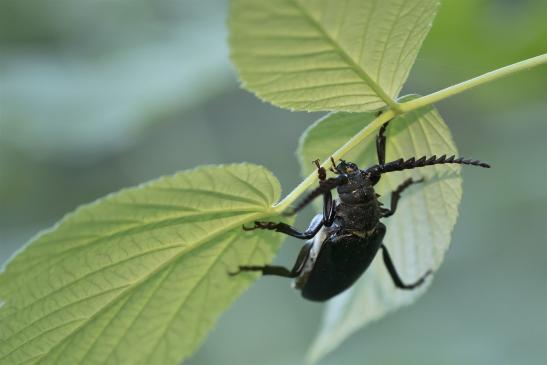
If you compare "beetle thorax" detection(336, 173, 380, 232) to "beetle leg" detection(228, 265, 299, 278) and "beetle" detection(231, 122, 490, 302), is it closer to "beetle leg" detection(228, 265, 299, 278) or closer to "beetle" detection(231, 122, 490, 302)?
"beetle" detection(231, 122, 490, 302)

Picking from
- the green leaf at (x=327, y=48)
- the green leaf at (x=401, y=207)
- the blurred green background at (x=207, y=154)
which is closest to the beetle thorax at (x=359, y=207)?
the green leaf at (x=401, y=207)

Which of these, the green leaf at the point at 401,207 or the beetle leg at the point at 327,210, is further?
→ the beetle leg at the point at 327,210

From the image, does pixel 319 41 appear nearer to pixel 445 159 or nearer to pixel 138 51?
pixel 445 159

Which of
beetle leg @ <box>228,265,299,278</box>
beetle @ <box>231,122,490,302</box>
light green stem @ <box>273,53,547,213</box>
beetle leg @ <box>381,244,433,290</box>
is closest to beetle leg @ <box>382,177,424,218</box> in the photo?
beetle @ <box>231,122,490,302</box>

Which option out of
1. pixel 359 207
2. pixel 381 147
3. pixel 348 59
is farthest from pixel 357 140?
pixel 359 207

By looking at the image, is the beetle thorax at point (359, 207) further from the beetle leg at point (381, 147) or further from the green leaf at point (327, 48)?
the green leaf at point (327, 48)

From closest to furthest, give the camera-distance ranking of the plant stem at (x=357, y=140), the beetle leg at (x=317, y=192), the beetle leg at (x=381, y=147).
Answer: the plant stem at (x=357, y=140)
the beetle leg at (x=317, y=192)
the beetle leg at (x=381, y=147)

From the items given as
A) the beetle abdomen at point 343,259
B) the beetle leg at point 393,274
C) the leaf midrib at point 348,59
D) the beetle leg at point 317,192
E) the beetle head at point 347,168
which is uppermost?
the leaf midrib at point 348,59
